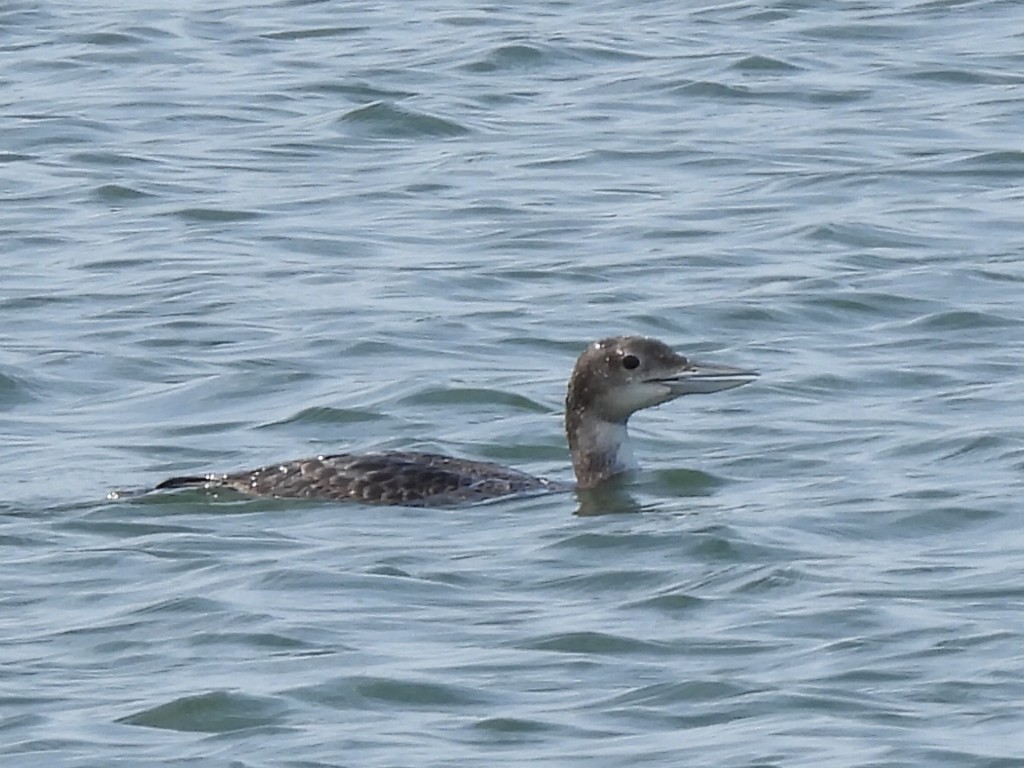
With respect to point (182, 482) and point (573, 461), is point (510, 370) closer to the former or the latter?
point (573, 461)

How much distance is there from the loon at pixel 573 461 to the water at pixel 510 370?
0.11 meters

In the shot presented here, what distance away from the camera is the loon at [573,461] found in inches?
543

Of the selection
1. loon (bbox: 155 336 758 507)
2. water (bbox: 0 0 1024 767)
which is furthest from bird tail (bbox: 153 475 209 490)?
water (bbox: 0 0 1024 767)

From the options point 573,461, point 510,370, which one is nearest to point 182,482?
point 573,461

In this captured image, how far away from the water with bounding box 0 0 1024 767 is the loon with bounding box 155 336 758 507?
0.11 metres

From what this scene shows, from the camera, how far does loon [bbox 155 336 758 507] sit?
13.8 m

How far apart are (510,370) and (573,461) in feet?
6.25

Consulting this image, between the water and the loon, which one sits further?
the loon

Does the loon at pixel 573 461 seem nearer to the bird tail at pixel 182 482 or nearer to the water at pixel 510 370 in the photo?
the bird tail at pixel 182 482

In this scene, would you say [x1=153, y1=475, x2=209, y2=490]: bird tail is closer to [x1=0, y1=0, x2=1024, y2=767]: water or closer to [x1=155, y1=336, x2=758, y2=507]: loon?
[x1=155, y1=336, x2=758, y2=507]: loon

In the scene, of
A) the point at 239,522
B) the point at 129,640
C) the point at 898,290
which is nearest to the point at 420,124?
the point at 898,290

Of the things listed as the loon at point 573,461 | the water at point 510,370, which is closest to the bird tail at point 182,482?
the loon at point 573,461

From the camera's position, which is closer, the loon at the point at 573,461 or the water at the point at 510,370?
the water at the point at 510,370

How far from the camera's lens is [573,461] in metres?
14.6
